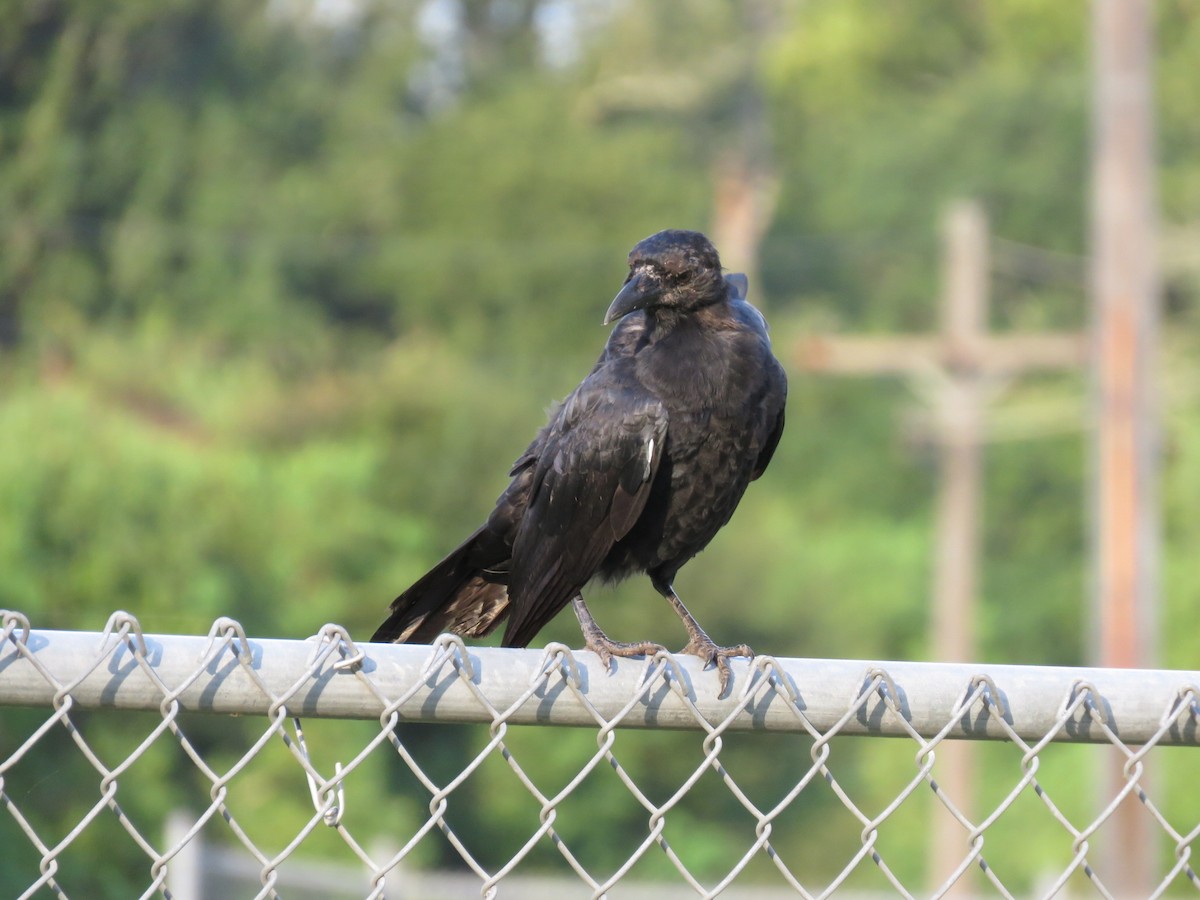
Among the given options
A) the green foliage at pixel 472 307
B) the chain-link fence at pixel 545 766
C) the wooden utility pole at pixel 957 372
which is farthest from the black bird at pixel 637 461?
the wooden utility pole at pixel 957 372

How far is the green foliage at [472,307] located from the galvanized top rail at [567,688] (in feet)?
23.1

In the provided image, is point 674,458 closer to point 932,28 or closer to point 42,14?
point 42,14

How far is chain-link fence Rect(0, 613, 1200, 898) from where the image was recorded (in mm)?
1935

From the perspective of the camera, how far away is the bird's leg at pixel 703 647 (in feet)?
7.64

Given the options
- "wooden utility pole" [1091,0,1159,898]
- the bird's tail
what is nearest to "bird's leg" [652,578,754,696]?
the bird's tail

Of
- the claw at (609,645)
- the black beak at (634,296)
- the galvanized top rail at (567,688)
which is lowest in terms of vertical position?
the galvanized top rail at (567,688)

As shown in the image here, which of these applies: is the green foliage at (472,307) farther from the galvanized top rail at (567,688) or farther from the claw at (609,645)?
the galvanized top rail at (567,688)

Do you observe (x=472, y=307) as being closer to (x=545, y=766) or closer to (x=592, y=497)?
(x=545, y=766)

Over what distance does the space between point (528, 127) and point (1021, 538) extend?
520 inches

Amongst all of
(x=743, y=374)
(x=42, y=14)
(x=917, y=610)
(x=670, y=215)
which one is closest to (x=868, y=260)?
(x=670, y=215)

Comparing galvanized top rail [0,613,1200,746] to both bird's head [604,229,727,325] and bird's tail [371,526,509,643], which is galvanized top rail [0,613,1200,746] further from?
bird's head [604,229,727,325]

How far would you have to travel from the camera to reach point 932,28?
112 ft

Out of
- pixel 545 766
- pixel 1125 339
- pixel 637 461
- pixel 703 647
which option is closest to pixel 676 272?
pixel 637 461

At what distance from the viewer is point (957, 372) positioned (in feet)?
43.4
